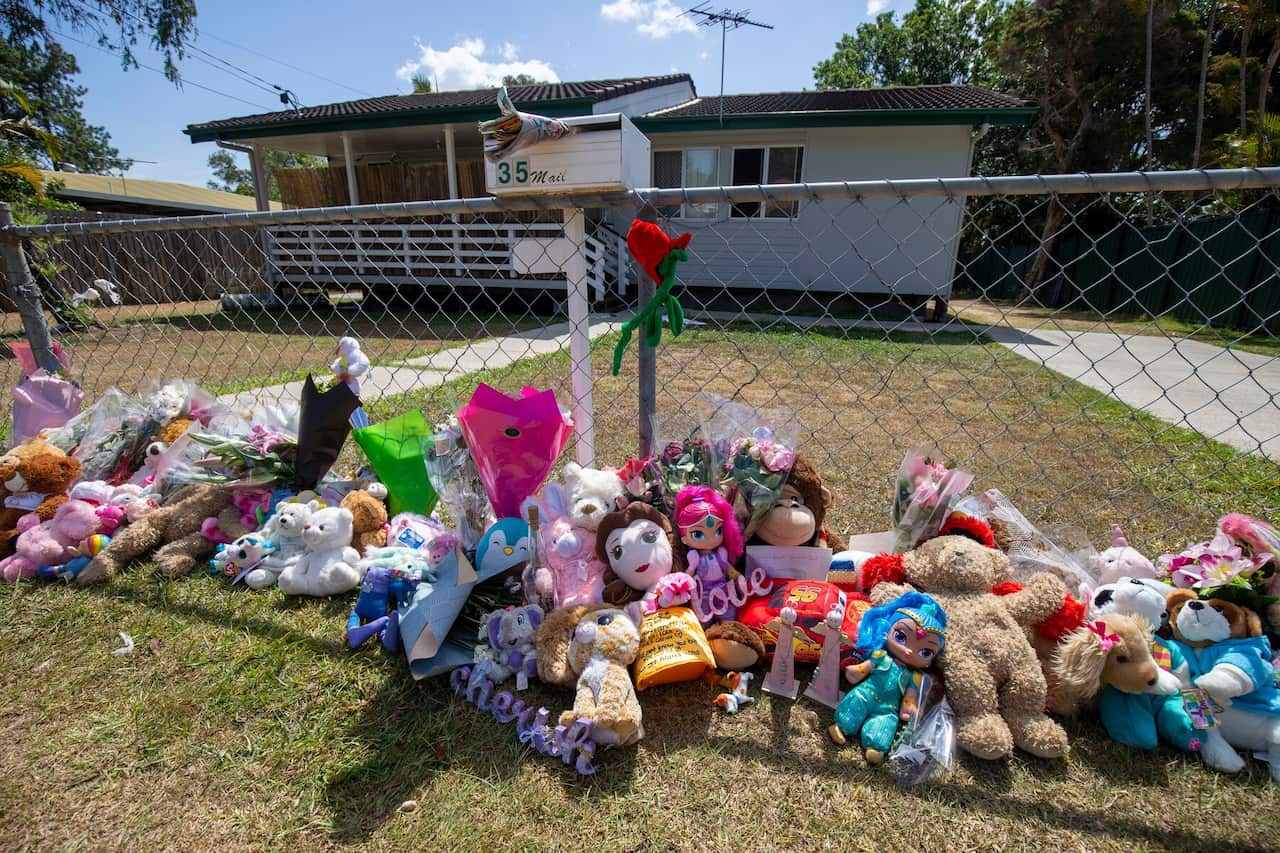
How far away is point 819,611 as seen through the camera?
176cm

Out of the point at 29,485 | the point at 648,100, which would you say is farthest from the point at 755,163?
the point at 29,485

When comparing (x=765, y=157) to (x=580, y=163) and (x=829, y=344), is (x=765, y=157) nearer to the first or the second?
(x=829, y=344)

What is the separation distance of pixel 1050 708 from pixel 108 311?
15.1 metres

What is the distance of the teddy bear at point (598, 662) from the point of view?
4.88 feet

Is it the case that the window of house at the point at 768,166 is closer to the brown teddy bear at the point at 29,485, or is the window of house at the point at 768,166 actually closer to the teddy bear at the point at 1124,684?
the brown teddy bear at the point at 29,485

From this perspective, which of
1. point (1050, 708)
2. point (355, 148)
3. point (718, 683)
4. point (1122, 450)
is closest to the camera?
point (1050, 708)

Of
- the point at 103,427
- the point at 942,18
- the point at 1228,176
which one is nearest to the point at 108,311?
the point at 103,427

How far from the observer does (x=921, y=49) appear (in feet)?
95.9

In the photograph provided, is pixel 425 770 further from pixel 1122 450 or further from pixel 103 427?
pixel 1122 450

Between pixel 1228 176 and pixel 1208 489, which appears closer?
pixel 1228 176

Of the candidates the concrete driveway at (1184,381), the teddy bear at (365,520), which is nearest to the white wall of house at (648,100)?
the concrete driveway at (1184,381)

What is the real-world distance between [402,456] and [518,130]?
129 cm

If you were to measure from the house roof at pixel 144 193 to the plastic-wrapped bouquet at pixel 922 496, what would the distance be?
22.1 m

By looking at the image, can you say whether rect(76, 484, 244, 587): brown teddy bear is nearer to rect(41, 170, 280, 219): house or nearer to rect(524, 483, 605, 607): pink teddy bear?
rect(524, 483, 605, 607): pink teddy bear
